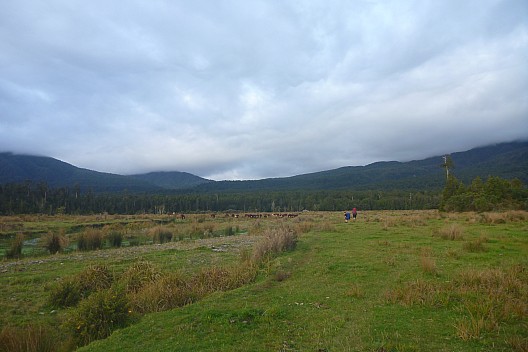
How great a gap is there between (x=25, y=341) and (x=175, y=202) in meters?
123

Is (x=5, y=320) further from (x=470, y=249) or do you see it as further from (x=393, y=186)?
(x=393, y=186)

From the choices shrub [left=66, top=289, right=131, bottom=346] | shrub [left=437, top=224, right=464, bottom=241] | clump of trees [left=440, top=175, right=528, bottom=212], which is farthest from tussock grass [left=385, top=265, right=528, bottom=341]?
clump of trees [left=440, top=175, right=528, bottom=212]

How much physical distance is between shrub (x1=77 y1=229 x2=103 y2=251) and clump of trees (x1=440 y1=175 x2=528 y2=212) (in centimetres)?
4712

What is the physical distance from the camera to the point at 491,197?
1849 inches

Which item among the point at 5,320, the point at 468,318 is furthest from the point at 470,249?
the point at 5,320

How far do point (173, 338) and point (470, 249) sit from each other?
14496 millimetres

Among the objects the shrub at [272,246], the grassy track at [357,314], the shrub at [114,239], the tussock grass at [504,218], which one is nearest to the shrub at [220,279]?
the grassy track at [357,314]

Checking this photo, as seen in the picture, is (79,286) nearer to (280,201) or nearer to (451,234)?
(451,234)

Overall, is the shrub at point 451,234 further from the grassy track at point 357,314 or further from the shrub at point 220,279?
the shrub at point 220,279

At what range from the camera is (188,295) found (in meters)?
10.6

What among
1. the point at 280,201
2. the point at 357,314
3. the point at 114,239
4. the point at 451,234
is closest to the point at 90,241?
the point at 114,239

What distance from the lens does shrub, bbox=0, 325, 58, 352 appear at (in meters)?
7.37

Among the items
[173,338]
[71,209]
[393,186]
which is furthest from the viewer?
[393,186]

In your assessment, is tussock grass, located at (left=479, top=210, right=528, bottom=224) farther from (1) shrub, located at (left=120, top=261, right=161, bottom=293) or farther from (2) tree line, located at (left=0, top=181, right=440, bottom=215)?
(2) tree line, located at (left=0, top=181, right=440, bottom=215)
